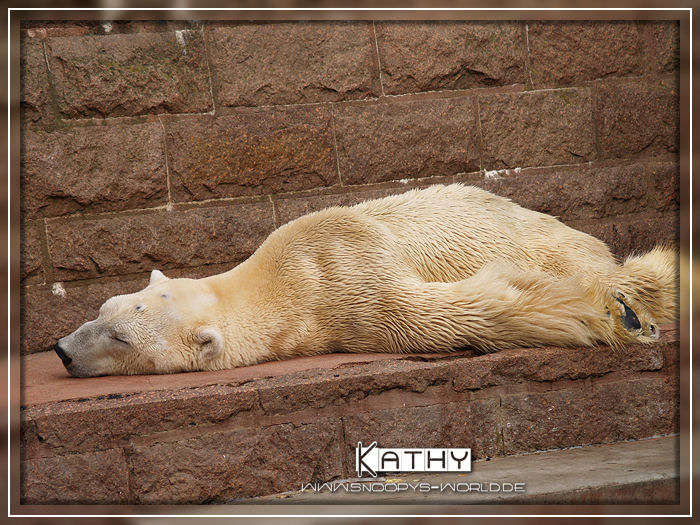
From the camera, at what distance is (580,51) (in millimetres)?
5449

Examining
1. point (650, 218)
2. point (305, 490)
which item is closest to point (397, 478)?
point (305, 490)

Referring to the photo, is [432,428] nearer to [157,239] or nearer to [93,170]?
[157,239]

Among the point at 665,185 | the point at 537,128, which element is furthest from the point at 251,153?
the point at 665,185

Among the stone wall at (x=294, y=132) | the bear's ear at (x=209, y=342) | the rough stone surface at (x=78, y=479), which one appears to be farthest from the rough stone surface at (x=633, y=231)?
the rough stone surface at (x=78, y=479)

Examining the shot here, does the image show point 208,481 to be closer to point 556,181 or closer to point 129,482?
point 129,482

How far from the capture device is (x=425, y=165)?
527 cm

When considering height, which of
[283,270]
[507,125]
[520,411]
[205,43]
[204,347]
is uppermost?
A: [205,43]

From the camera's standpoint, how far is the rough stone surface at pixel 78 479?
317 cm

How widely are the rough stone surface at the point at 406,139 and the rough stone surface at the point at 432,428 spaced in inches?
78.2

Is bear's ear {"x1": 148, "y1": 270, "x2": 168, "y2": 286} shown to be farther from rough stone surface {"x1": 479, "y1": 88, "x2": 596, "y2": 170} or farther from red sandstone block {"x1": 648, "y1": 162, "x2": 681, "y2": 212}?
red sandstone block {"x1": 648, "y1": 162, "x2": 681, "y2": 212}

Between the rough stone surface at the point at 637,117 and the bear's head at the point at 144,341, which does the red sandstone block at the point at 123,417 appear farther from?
the rough stone surface at the point at 637,117

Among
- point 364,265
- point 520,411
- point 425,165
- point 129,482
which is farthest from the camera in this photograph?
point 425,165

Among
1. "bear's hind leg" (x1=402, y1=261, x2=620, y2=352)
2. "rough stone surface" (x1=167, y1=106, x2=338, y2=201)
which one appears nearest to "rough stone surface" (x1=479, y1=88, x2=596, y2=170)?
"rough stone surface" (x1=167, y1=106, x2=338, y2=201)

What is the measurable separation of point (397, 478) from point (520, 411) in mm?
689
